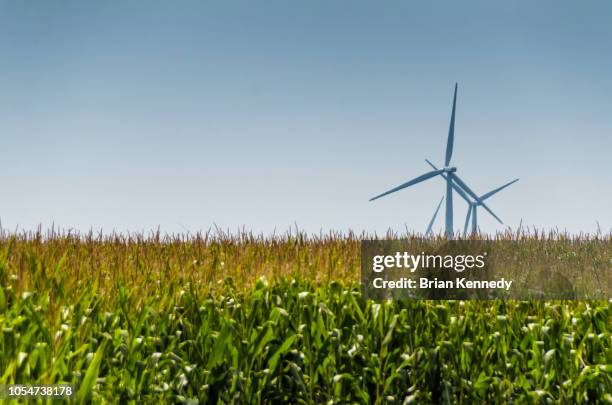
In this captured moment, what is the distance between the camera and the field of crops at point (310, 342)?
6.64m

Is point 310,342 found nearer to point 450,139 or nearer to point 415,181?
point 415,181

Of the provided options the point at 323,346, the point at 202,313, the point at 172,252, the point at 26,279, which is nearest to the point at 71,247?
the point at 172,252

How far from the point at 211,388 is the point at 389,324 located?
7.23 ft

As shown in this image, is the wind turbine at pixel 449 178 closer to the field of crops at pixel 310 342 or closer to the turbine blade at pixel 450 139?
the turbine blade at pixel 450 139

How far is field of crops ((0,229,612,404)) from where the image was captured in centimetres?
664

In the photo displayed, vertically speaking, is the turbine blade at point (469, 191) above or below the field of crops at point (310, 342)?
above

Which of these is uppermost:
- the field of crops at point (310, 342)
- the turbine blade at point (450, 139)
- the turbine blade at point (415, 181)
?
the turbine blade at point (450, 139)

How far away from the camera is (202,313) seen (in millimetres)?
7316

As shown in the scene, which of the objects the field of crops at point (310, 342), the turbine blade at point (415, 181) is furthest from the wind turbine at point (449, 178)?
the field of crops at point (310, 342)

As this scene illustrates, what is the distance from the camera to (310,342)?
7188 millimetres

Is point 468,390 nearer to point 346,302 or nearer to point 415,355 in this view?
point 415,355

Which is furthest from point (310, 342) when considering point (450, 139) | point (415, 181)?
point (450, 139)

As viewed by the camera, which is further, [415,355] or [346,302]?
[346,302]

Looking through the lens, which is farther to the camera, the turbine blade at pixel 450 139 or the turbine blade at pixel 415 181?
the turbine blade at pixel 450 139
